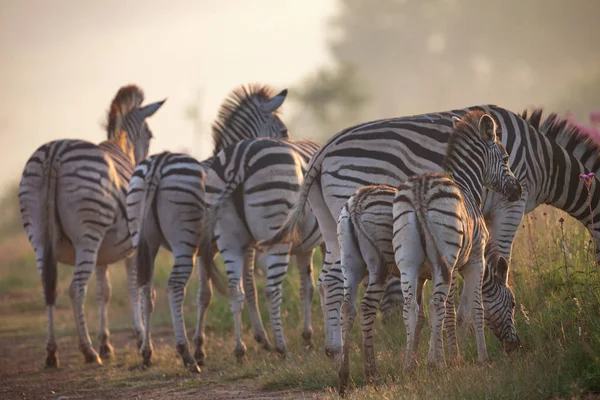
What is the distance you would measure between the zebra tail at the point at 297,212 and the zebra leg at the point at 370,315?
4.64 feet

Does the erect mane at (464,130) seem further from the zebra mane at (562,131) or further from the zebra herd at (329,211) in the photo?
the zebra mane at (562,131)

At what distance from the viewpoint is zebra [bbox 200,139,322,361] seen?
9.63 m

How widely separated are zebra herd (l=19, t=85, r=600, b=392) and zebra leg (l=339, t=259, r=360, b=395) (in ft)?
0.05

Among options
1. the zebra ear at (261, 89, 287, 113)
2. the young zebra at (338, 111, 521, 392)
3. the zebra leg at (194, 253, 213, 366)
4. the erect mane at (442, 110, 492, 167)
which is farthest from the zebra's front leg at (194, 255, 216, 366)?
the erect mane at (442, 110, 492, 167)

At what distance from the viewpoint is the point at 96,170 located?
36.8 ft

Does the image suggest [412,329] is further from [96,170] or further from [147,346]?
[96,170]

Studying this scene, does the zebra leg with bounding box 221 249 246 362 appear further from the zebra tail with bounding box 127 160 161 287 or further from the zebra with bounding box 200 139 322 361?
the zebra tail with bounding box 127 160 161 287

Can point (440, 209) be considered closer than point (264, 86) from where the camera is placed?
Yes

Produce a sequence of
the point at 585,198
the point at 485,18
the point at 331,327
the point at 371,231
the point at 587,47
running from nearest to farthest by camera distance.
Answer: the point at 371,231
the point at 331,327
the point at 585,198
the point at 587,47
the point at 485,18

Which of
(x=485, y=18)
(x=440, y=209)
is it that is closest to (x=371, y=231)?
(x=440, y=209)

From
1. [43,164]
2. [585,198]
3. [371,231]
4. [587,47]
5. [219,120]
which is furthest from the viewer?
[587,47]

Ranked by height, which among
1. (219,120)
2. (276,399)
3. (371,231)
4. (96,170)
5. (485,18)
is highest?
(485,18)

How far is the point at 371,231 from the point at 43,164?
5.45m

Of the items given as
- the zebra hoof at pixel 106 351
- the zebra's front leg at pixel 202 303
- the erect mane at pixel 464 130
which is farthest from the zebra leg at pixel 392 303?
the zebra hoof at pixel 106 351
